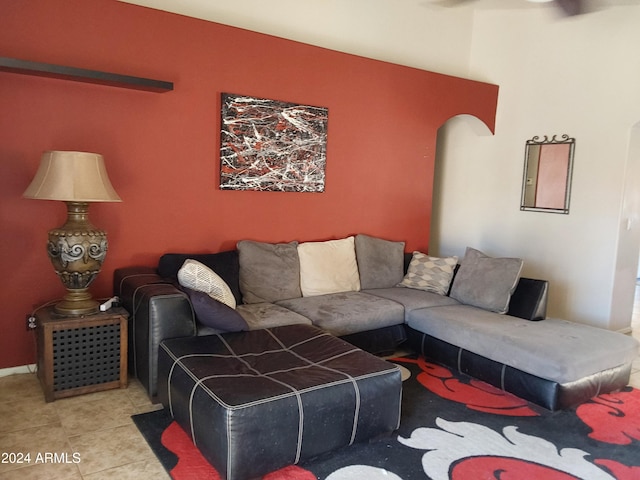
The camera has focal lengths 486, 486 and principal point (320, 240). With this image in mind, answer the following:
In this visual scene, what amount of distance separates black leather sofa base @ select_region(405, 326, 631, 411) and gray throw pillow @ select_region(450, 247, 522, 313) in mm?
567

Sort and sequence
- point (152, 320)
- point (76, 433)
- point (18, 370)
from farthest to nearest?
point (18, 370) < point (152, 320) < point (76, 433)

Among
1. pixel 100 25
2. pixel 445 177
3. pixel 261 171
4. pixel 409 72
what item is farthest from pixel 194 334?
pixel 445 177

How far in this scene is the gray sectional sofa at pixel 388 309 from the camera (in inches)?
110

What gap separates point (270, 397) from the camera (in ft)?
6.77

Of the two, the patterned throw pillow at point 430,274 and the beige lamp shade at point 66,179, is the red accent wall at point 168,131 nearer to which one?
the beige lamp shade at point 66,179

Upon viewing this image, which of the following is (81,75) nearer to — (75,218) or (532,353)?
(75,218)

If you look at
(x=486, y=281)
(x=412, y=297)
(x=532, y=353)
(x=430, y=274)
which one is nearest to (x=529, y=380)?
(x=532, y=353)

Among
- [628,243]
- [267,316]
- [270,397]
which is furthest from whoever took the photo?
[628,243]

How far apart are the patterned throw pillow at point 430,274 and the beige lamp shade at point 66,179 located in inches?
103

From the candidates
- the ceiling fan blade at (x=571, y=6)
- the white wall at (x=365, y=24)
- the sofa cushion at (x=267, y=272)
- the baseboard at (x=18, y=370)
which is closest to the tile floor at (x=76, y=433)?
the baseboard at (x=18, y=370)

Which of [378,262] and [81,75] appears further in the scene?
[378,262]

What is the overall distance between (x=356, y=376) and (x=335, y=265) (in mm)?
1790

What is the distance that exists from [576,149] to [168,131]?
→ 3639mm

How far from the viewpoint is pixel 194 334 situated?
9.25 feet
